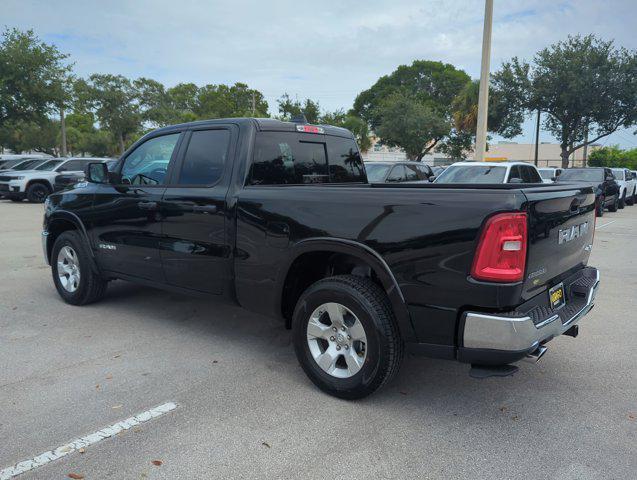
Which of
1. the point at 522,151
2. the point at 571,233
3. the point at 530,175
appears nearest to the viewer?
the point at 571,233

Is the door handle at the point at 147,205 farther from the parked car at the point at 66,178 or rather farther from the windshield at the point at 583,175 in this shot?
the windshield at the point at 583,175

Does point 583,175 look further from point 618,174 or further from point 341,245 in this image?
point 341,245

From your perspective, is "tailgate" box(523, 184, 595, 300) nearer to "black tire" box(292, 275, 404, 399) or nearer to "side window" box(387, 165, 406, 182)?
"black tire" box(292, 275, 404, 399)

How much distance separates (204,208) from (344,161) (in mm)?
1540

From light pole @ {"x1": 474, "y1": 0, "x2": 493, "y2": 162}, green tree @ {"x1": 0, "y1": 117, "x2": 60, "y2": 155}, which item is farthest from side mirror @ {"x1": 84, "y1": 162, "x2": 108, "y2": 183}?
green tree @ {"x1": 0, "y1": 117, "x2": 60, "y2": 155}

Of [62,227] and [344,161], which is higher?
[344,161]

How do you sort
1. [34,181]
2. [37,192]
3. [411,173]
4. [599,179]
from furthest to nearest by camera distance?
1. [37,192]
2. [34,181]
3. [599,179]
4. [411,173]

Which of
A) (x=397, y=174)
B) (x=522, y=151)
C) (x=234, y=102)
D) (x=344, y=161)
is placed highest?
(x=234, y=102)

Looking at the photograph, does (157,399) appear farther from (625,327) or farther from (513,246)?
(625,327)

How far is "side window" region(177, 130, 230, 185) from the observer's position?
4.31m

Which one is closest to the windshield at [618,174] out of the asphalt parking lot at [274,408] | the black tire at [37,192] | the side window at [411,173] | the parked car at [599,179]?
the parked car at [599,179]

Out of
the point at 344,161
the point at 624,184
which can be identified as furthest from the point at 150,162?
the point at 624,184

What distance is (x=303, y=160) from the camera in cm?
463

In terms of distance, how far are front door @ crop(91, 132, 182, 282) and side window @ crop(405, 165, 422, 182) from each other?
1144 centimetres
